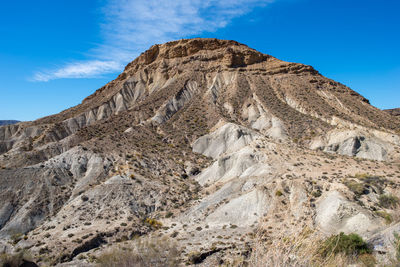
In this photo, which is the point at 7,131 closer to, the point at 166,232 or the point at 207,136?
the point at 207,136

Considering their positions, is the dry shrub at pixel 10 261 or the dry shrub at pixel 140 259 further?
the dry shrub at pixel 10 261

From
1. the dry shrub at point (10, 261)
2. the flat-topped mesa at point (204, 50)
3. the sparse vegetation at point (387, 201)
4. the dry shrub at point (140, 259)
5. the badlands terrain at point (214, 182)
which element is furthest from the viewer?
the flat-topped mesa at point (204, 50)

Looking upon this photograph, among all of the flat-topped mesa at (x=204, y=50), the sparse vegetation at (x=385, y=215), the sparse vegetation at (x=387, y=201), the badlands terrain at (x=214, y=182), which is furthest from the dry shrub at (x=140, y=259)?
the flat-topped mesa at (x=204, y=50)

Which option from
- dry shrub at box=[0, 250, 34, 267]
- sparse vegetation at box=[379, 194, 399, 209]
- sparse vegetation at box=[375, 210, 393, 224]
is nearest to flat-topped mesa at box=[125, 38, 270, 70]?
sparse vegetation at box=[379, 194, 399, 209]

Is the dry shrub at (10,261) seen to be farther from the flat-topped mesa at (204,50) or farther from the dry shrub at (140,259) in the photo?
the flat-topped mesa at (204,50)

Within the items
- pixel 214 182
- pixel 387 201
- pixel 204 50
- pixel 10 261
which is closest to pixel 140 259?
pixel 10 261

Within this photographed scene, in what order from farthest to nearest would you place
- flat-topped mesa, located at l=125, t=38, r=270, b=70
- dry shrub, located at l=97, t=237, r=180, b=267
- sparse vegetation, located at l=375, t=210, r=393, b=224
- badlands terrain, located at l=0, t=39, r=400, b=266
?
1. flat-topped mesa, located at l=125, t=38, r=270, b=70
2. sparse vegetation, located at l=375, t=210, r=393, b=224
3. badlands terrain, located at l=0, t=39, r=400, b=266
4. dry shrub, located at l=97, t=237, r=180, b=267

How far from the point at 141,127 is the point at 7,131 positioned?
133 feet

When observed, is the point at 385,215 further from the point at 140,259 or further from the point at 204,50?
the point at 204,50

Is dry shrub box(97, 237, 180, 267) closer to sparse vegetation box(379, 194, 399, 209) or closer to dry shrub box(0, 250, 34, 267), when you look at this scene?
dry shrub box(0, 250, 34, 267)

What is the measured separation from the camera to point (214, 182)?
102ft

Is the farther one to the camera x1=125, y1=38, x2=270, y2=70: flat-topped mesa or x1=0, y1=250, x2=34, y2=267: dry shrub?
x1=125, y1=38, x2=270, y2=70: flat-topped mesa

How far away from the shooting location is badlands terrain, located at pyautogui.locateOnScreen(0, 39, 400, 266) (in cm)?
1184

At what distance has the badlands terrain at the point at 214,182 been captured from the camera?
1184 cm
